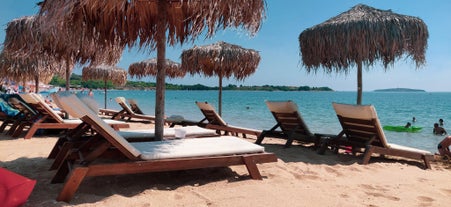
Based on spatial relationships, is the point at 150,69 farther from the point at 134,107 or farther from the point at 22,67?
the point at 22,67

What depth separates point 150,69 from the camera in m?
13.4

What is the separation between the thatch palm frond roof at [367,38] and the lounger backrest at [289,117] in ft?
3.48

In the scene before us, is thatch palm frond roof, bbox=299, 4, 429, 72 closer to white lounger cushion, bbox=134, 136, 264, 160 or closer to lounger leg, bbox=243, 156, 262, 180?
white lounger cushion, bbox=134, 136, 264, 160

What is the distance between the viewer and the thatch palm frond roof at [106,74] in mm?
14703

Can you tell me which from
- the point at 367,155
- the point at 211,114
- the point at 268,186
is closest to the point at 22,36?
the point at 211,114

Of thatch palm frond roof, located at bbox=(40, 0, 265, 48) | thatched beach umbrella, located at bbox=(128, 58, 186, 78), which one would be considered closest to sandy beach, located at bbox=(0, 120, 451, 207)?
thatch palm frond roof, located at bbox=(40, 0, 265, 48)

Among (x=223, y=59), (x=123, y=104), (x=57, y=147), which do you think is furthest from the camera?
(x=123, y=104)

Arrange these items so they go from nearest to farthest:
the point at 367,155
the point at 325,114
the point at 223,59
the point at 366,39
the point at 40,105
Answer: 1. the point at 367,155
2. the point at 366,39
3. the point at 40,105
4. the point at 223,59
5. the point at 325,114

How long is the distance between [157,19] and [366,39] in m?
3.18

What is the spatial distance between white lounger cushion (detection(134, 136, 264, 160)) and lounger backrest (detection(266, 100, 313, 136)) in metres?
1.70

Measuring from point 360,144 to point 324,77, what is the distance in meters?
1.79

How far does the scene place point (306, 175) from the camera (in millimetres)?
3539

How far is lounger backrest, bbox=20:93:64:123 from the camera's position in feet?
18.3

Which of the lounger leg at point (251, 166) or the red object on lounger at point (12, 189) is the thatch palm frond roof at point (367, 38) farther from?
the red object on lounger at point (12, 189)
